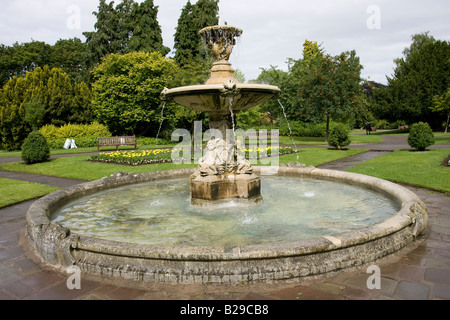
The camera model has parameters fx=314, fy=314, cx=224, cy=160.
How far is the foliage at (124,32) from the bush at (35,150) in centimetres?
2362

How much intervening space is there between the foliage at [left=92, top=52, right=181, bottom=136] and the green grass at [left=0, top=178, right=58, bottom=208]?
2011 cm

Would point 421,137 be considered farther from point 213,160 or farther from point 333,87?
point 213,160

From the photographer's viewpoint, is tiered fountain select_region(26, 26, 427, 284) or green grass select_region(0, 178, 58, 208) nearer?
tiered fountain select_region(26, 26, 427, 284)

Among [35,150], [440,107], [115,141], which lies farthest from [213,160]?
[440,107]

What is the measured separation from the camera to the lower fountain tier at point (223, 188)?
693cm

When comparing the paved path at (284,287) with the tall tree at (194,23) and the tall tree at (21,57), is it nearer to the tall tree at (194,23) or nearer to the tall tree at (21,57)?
the tall tree at (194,23)

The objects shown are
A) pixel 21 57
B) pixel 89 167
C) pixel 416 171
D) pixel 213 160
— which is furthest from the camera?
pixel 21 57

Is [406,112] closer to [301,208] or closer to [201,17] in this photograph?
[201,17]

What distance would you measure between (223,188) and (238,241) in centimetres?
230

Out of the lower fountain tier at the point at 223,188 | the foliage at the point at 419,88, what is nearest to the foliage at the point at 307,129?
the foliage at the point at 419,88

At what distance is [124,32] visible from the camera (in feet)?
137

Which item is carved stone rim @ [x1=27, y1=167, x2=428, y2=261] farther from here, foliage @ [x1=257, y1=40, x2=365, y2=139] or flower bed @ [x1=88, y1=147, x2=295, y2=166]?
foliage @ [x1=257, y1=40, x2=365, y2=139]

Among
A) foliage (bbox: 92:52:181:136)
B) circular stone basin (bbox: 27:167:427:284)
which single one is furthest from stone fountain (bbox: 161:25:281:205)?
foliage (bbox: 92:52:181:136)

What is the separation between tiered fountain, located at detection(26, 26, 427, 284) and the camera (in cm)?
383
